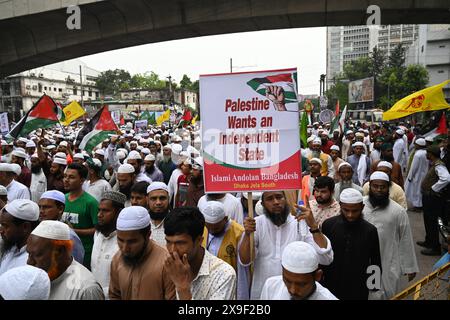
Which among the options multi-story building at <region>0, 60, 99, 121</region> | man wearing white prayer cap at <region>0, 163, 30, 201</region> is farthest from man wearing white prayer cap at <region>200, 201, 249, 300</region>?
multi-story building at <region>0, 60, 99, 121</region>

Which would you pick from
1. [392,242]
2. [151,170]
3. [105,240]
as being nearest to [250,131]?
[105,240]

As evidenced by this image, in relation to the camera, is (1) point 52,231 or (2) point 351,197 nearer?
(1) point 52,231

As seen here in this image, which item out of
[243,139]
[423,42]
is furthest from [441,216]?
[423,42]

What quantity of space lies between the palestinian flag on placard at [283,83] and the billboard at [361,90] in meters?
60.3

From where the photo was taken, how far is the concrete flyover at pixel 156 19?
36.8 ft

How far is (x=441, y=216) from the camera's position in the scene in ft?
23.0

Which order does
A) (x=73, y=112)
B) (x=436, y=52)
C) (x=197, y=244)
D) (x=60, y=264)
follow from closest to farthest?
(x=197, y=244) → (x=60, y=264) → (x=73, y=112) → (x=436, y=52)

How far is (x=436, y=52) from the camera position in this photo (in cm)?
6669

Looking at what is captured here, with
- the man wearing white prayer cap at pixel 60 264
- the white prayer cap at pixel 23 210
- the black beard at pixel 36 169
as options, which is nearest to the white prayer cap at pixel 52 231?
the man wearing white prayer cap at pixel 60 264

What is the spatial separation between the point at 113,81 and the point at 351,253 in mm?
113852

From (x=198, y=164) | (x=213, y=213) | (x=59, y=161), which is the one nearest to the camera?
(x=213, y=213)

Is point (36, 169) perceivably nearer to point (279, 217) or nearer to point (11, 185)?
point (11, 185)
